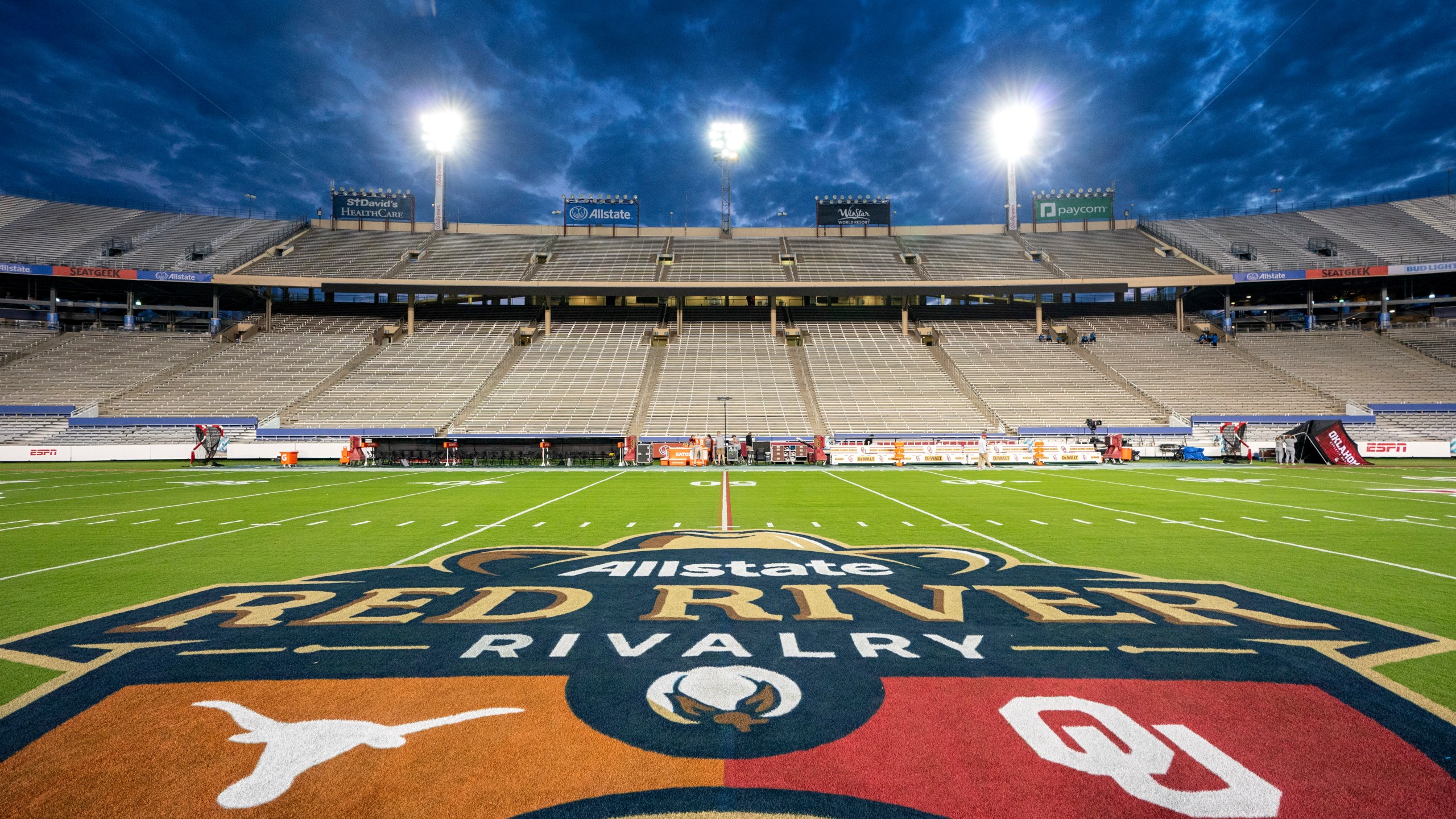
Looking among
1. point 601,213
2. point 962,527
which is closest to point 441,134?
point 601,213

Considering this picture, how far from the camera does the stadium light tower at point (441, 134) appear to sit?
169 feet

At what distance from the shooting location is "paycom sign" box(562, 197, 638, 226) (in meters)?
56.7

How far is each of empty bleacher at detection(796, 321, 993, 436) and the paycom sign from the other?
20831mm

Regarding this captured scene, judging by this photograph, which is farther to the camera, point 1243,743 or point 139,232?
point 139,232

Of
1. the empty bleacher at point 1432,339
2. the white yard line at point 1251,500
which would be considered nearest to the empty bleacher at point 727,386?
the white yard line at point 1251,500

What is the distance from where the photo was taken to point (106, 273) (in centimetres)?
4181

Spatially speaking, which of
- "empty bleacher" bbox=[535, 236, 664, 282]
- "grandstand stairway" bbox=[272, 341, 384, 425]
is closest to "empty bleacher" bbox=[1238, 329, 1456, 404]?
"empty bleacher" bbox=[535, 236, 664, 282]

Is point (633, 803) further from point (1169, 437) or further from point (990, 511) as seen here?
point (1169, 437)

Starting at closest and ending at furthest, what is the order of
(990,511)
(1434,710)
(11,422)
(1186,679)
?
(1434,710) < (1186,679) < (990,511) < (11,422)

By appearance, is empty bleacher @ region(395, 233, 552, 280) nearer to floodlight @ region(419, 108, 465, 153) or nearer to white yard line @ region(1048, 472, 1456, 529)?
floodlight @ region(419, 108, 465, 153)

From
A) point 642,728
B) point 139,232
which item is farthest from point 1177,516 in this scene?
point 139,232

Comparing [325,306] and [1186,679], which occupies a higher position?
[325,306]

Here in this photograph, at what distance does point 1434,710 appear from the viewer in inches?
134

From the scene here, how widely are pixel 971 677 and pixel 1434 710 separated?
2.51 meters
